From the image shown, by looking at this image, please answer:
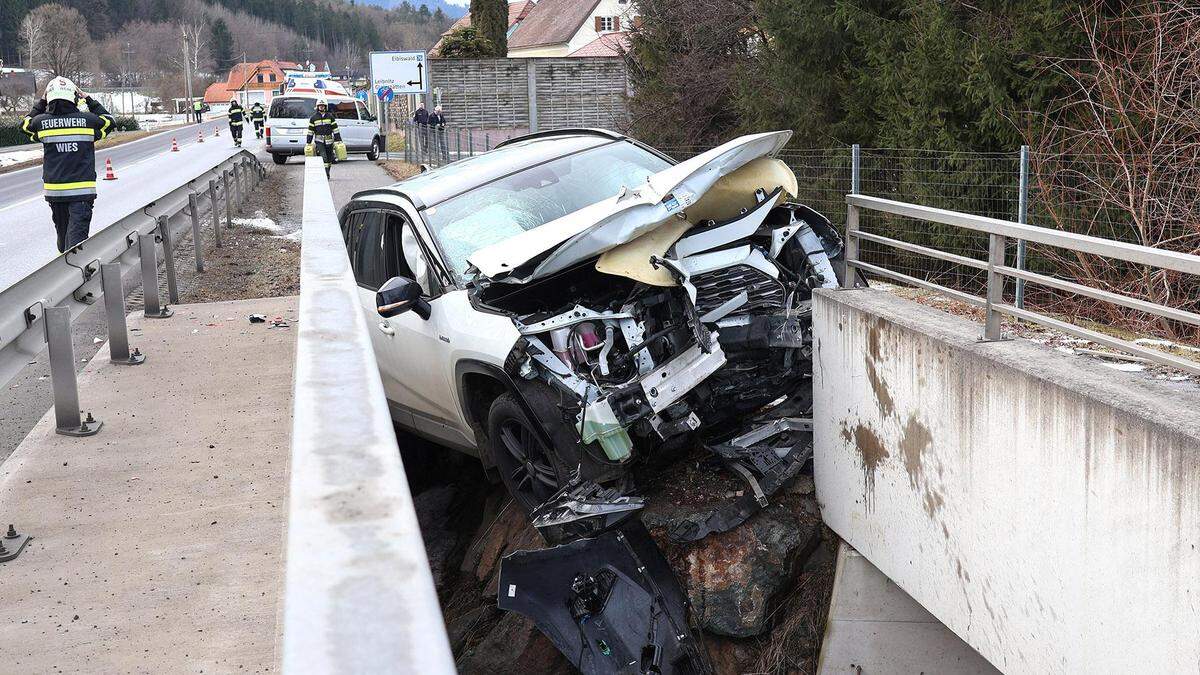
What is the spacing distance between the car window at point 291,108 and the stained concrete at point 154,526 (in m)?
29.2

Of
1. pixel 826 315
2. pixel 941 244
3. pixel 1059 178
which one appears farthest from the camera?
pixel 941 244

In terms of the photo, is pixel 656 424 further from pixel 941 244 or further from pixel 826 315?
pixel 941 244

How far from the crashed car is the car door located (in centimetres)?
2

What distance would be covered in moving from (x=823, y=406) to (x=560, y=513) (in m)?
1.53

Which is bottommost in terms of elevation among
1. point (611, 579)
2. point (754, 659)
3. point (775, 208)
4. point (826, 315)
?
point (754, 659)

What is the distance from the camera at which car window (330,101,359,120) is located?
3603 centimetres

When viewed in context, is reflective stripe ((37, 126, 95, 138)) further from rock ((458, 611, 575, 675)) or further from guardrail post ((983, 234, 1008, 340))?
guardrail post ((983, 234, 1008, 340))

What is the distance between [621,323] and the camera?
585 cm

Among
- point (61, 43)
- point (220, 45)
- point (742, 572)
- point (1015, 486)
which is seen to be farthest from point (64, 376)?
point (220, 45)

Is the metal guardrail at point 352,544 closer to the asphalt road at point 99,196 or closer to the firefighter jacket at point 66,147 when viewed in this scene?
the asphalt road at point 99,196

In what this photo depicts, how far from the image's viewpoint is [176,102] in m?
125

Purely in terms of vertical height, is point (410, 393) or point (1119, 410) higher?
point (1119, 410)

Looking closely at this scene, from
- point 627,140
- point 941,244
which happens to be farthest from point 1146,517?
point 941,244

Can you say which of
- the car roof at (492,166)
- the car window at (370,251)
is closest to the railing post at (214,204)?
the car roof at (492,166)
